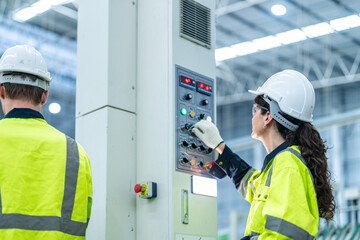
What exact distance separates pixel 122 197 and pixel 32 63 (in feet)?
3.47

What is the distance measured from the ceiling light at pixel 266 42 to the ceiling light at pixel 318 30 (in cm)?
96

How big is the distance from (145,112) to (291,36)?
38.6ft

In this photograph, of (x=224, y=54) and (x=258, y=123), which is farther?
(x=224, y=54)

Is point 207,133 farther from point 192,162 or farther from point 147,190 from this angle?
point 147,190

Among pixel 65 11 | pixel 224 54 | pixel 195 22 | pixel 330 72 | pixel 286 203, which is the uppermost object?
pixel 65 11

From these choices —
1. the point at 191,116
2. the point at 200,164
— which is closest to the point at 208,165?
the point at 200,164

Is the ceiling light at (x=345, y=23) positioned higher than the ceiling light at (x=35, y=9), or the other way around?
the ceiling light at (x=35, y=9)

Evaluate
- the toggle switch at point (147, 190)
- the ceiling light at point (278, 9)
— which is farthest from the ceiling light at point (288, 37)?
the toggle switch at point (147, 190)

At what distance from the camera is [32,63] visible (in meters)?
2.71

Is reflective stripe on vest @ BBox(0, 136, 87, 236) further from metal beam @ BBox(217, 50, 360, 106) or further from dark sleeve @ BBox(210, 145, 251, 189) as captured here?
metal beam @ BBox(217, 50, 360, 106)

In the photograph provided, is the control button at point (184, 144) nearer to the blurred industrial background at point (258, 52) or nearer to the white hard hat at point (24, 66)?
the white hard hat at point (24, 66)

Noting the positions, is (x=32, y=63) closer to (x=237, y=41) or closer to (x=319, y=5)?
(x=319, y=5)

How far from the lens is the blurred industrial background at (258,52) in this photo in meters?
13.4

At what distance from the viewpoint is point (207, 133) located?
346 centimetres
